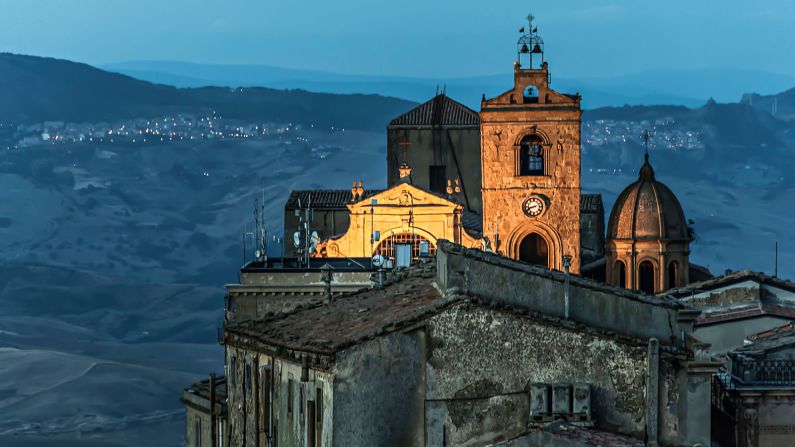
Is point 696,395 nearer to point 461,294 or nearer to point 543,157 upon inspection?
point 461,294

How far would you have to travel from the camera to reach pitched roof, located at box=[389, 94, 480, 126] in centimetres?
10994

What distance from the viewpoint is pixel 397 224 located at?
8850cm

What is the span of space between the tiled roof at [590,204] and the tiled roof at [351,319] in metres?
60.6

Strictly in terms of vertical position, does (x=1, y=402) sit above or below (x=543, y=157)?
below

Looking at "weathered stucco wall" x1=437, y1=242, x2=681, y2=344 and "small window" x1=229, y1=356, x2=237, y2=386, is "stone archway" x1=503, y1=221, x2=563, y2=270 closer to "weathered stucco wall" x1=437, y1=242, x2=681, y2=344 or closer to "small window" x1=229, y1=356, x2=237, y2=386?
"small window" x1=229, y1=356, x2=237, y2=386

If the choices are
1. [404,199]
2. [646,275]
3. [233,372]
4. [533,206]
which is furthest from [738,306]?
[533,206]

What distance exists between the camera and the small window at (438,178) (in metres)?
109

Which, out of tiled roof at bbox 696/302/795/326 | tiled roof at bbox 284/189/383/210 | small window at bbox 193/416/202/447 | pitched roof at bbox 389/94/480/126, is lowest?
small window at bbox 193/416/202/447

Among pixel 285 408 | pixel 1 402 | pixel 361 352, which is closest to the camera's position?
pixel 361 352

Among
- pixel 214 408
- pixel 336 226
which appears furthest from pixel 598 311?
pixel 336 226

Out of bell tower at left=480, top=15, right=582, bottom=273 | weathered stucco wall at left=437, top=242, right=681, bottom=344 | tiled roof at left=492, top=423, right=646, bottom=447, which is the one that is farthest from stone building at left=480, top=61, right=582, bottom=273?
tiled roof at left=492, top=423, right=646, bottom=447

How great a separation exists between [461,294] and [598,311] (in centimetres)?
235

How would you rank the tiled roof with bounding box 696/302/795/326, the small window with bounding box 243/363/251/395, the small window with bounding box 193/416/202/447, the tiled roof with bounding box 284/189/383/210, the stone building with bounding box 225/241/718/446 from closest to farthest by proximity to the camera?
1. the stone building with bounding box 225/241/718/446
2. the small window with bounding box 243/363/251/395
3. the small window with bounding box 193/416/202/447
4. the tiled roof with bounding box 696/302/795/326
5. the tiled roof with bounding box 284/189/383/210

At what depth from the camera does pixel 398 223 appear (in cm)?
8850
